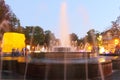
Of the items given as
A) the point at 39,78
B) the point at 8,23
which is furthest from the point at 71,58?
the point at 8,23

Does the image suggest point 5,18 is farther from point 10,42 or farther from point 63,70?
point 63,70

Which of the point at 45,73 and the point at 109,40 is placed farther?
the point at 109,40

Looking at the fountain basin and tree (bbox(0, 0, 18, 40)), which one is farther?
tree (bbox(0, 0, 18, 40))

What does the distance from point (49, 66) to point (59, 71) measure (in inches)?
19.3

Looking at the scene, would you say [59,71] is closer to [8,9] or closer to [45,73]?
[45,73]

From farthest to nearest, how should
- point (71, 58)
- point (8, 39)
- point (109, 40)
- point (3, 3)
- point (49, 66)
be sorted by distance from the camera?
point (109, 40)
point (3, 3)
point (8, 39)
point (71, 58)
point (49, 66)

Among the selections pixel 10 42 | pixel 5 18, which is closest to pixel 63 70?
pixel 10 42

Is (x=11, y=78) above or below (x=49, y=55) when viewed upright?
below

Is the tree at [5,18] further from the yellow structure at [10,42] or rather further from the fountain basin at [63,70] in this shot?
the fountain basin at [63,70]

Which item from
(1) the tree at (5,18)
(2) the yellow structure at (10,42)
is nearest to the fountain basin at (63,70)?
(2) the yellow structure at (10,42)

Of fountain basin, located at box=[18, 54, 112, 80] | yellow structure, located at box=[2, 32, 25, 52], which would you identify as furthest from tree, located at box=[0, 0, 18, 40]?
fountain basin, located at box=[18, 54, 112, 80]

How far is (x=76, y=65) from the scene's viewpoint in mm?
14742

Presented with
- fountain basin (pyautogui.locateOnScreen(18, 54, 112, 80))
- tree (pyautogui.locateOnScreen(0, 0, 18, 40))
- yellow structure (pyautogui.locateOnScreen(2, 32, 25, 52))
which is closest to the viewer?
fountain basin (pyautogui.locateOnScreen(18, 54, 112, 80))

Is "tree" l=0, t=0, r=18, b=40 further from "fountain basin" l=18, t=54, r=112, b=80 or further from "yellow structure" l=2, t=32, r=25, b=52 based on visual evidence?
"fountain basin" l=18, t=54, r=112, b=80
